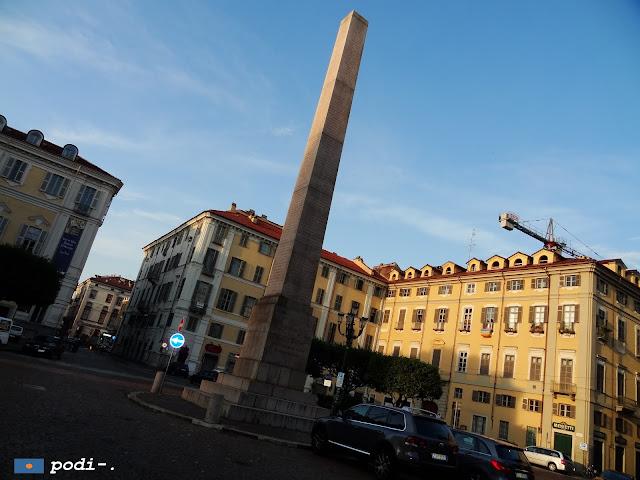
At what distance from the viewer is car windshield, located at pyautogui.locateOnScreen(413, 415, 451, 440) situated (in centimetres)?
857

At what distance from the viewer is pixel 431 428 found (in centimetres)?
874

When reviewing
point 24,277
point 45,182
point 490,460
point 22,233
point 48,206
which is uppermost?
point 45,182

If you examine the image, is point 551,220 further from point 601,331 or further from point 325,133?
point 325,133

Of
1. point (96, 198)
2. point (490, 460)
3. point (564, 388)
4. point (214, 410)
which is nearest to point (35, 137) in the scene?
point (96, 198)

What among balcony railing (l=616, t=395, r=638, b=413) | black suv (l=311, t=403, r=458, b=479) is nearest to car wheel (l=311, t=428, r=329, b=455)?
black suv (l=311, t=403, r=458, b=479)

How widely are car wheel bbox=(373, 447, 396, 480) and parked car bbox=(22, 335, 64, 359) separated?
22262 millimetres

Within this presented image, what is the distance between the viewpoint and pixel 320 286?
47.9 meters

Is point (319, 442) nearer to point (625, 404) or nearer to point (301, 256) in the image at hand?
point (301, 256)

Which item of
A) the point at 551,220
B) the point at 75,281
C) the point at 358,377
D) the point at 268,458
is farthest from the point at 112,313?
the point at 268,458

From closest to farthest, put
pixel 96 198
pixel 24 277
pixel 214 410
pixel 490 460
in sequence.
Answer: pixel 490 460 < pixel 214 410 < pixel 24 277 < pixel 96 198

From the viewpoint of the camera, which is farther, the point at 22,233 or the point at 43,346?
the point at 22,233

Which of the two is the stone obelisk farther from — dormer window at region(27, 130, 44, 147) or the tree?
dormer window at region(27, 130, 44, 147)

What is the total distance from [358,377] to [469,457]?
2487 centimetres

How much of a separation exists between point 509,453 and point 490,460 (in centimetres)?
70
